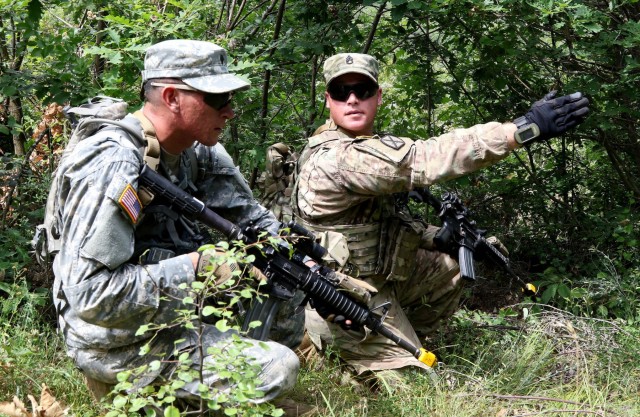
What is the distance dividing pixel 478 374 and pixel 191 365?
173 cm

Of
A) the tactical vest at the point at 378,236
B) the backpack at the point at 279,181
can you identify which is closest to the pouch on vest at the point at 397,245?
the tactical vest at the point at 378,236

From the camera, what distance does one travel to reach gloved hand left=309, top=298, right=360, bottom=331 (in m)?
3.88

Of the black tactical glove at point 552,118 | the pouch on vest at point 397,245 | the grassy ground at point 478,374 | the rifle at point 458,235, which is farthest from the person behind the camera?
the rifle at point 458,235

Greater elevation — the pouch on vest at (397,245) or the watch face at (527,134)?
the watch face at (527,134)

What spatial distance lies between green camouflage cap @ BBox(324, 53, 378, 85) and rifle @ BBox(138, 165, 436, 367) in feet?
3.75

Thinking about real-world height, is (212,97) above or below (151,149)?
above

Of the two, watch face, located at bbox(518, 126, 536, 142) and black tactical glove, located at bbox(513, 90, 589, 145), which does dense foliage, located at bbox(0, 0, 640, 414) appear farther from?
watch face, located at bbox(518, 126, 536, 142)

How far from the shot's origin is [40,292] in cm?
490

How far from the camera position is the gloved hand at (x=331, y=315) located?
3.88 m

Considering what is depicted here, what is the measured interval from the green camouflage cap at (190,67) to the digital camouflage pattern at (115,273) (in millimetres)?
Answer: 338


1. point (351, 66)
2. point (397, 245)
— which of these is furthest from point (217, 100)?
point (397, 245)

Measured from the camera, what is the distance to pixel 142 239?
11.8ft

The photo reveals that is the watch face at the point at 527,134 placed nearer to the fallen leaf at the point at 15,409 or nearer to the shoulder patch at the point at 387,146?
the shoulder patch at the point at 387,146

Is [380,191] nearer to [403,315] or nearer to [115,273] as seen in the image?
[403,315]
